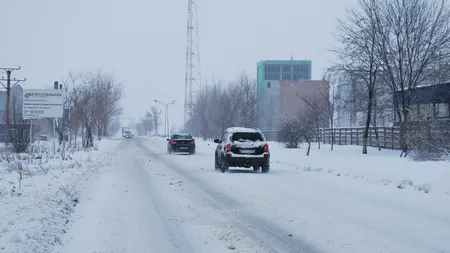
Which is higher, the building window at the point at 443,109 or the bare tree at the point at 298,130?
the building window at the point at 443,109

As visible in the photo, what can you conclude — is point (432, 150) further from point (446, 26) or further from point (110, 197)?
point (110, 197)

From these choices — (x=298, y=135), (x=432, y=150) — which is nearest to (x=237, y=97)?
(x=298, y=135)

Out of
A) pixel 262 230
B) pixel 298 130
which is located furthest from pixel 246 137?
pixel 298 130

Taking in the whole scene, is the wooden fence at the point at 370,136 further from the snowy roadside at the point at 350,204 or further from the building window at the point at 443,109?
the snowy roadside at the point at 350,204

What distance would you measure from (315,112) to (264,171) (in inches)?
552

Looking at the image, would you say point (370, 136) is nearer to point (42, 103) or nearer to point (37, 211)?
point (42, 103)

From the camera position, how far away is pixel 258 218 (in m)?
9.93

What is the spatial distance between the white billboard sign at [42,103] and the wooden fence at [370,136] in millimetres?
19696

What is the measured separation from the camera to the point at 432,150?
22.9m

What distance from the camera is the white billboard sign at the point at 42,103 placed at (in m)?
33.0

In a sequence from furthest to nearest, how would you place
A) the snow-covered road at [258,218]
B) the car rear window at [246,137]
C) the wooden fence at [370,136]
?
the wooden fence at [370,136]
the car rear window at [246,137]
the snow-covered road at [258,218]

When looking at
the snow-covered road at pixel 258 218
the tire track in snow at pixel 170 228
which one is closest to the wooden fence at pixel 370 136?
the snow-covered road at pixel 258 218

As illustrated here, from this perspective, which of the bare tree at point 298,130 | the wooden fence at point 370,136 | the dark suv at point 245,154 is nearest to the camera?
the dark suv at point 245,154

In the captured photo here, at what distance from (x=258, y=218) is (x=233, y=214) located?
691 millimetres
